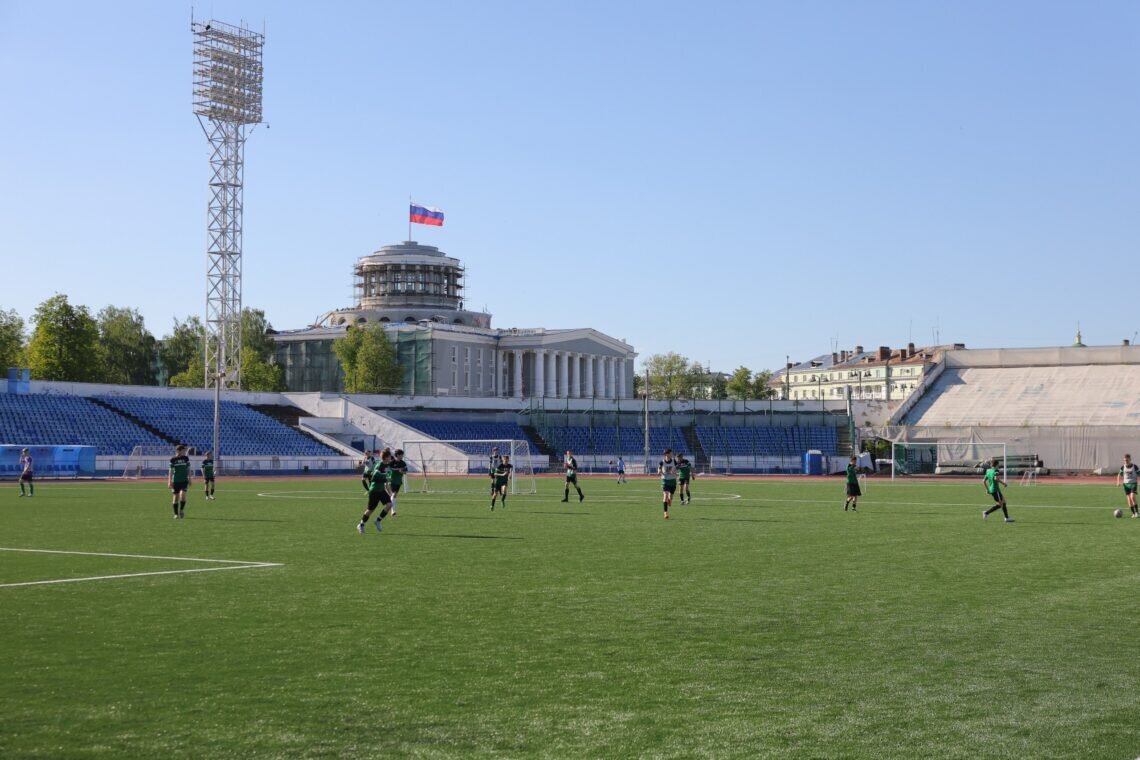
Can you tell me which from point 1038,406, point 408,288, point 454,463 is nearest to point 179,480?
point 454,463

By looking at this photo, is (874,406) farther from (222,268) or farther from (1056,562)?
(1056,562)

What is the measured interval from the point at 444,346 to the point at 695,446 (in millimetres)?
38107

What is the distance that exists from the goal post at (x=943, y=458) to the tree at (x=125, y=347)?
3242 inches

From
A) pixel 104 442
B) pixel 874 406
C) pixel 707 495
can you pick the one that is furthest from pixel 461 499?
pixel 874 406

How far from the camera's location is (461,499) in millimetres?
44594

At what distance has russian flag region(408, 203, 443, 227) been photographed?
13150 centimetres

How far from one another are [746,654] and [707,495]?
1461 inches

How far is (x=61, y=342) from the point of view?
306 ft

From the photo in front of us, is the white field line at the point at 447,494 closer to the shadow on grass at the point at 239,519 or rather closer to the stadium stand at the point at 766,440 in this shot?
the shadow on grass at the point at 239,519

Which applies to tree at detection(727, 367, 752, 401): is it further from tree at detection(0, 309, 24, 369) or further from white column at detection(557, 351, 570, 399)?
tree at detection(0, 309, 24, 369)

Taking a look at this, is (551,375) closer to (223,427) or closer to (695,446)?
(695,446)

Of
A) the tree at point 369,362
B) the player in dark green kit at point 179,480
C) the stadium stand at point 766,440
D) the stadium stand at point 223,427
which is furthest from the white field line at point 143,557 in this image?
the tree at point 369,362

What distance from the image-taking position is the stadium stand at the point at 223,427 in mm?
79562

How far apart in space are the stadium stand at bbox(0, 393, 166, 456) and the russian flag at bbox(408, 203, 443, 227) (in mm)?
57201
